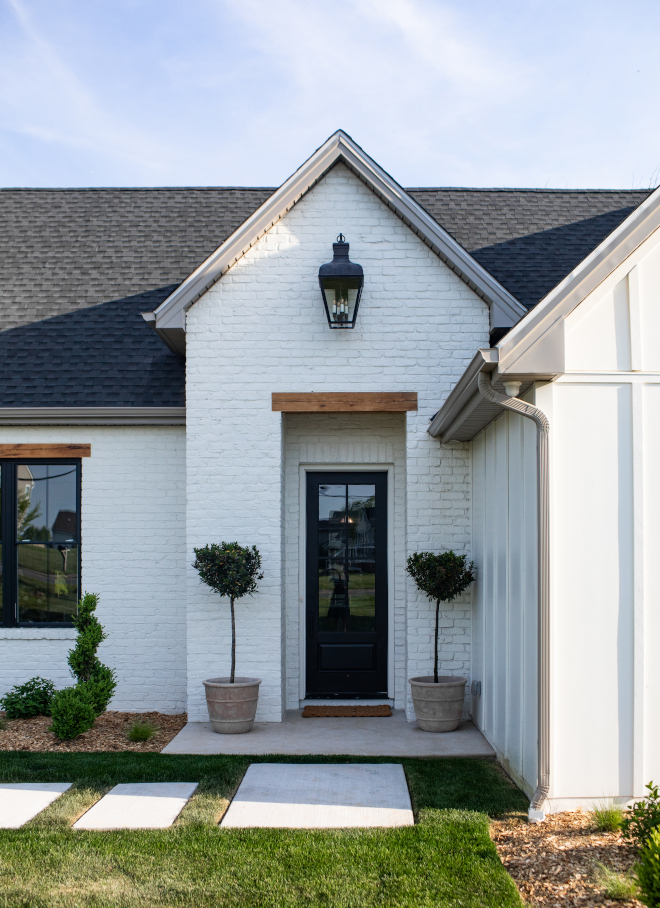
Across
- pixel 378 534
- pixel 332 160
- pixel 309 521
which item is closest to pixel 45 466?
pixel 309 521

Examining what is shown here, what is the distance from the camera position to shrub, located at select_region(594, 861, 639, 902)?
3.79 m

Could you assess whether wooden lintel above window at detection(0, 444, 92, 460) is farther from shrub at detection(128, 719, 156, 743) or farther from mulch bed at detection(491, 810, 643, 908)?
mulch bed at detection(491, 810, 643, 908)

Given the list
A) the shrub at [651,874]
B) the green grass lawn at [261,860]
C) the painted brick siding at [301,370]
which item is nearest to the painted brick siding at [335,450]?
the painted brick siding at [301,370]

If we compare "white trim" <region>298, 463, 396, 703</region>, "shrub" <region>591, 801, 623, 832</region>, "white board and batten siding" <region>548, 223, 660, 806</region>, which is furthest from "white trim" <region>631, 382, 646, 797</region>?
"white trim" <region>298, 463, 396, 703</region>

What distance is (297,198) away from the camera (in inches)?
311

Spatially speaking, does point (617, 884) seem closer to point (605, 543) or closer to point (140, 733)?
Answer: point (605, 543)

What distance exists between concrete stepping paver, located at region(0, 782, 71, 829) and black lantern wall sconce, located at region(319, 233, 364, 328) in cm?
469

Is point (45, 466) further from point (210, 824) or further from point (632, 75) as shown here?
point (632, 75)

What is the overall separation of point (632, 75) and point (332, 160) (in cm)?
599

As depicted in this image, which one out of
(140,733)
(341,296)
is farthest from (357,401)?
(140,733)

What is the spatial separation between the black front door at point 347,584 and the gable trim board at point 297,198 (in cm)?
224

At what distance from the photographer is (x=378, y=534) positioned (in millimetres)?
8562

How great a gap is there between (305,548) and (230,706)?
196 cm

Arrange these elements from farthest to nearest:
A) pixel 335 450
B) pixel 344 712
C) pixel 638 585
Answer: pixel 335 450, pixel 344 712, pixel 638 585
